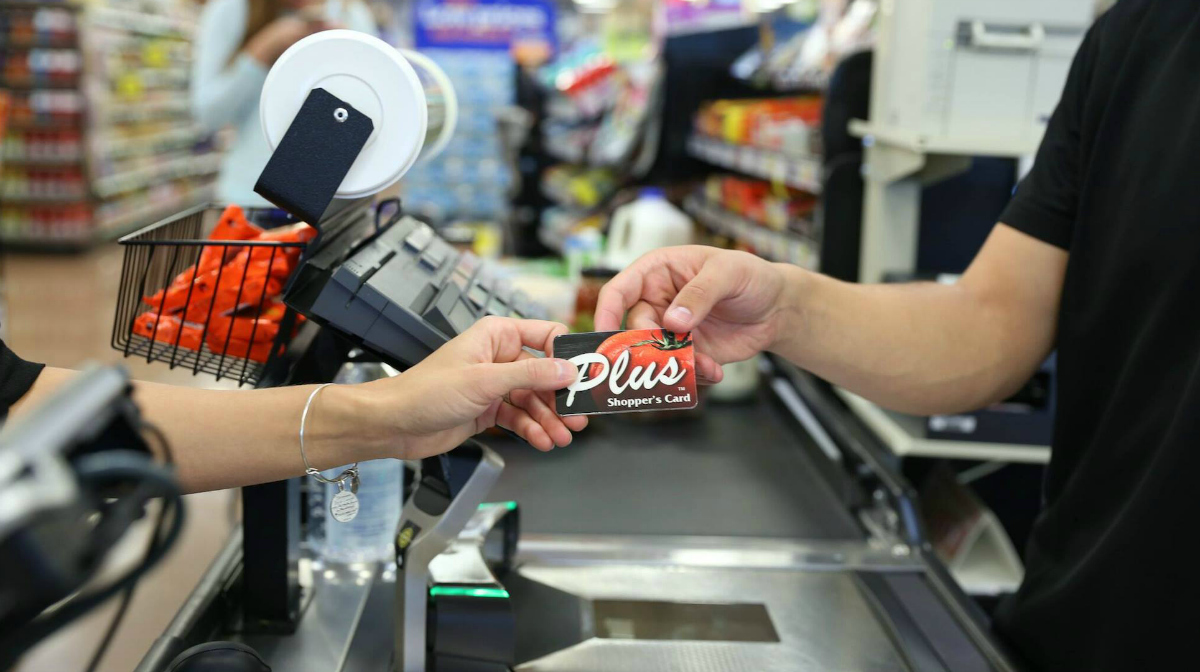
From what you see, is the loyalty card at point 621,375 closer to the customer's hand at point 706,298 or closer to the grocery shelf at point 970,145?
the customer's hand at point 706,298

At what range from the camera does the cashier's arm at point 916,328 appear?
1220mm

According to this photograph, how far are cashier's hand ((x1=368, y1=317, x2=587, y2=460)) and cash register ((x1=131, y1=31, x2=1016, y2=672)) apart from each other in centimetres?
6

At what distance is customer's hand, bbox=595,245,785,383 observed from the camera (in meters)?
1.05

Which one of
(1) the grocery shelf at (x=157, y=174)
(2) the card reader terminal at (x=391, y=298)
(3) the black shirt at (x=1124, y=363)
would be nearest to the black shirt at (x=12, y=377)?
(2) the card reader terminal at (x=391, y=298)

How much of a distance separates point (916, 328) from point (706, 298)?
0.43 meters

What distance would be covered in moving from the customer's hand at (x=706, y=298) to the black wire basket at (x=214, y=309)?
1.14 feet

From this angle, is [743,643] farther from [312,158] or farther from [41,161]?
[41,161]

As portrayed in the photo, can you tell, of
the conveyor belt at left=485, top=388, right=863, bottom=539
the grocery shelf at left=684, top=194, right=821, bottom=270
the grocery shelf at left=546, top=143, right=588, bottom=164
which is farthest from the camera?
the grocery shelf at left=546, top=143, right=588, bottom=164

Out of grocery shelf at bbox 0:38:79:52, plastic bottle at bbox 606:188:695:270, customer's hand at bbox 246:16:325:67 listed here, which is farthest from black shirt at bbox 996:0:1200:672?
grocery shelf at bbox 0:38:79:52

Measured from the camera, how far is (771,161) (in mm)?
3145

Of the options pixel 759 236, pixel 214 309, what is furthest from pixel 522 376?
pixel 759 236

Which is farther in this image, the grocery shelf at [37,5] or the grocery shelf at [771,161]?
the grocery shelf at [37,5]

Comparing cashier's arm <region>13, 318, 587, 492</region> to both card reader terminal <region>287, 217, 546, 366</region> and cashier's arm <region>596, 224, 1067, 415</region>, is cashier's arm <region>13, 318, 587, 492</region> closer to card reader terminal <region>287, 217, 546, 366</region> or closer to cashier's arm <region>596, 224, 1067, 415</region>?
card reader terminal <region>287, 217, 546, 366</region>

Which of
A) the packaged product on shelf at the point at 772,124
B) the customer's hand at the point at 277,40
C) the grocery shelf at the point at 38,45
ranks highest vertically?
the grocery shelf at the point at 38,45
